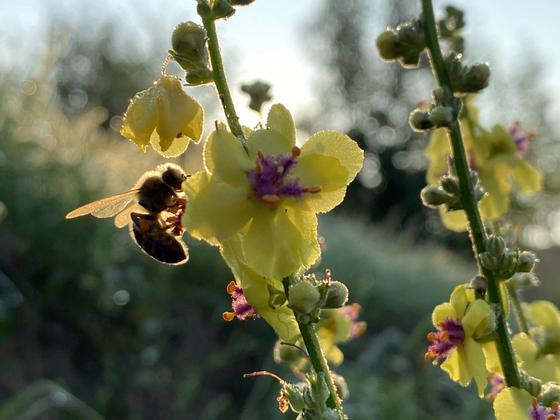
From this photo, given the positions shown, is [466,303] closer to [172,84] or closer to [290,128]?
[290,128]

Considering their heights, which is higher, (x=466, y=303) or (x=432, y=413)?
(x=466, y=303)

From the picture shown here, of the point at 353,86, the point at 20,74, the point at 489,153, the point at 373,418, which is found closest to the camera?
the point at 489,153

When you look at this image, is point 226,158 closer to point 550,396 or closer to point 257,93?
point 257,93

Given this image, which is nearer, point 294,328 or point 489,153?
point 294,328

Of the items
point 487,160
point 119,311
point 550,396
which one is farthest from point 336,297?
point 119,311

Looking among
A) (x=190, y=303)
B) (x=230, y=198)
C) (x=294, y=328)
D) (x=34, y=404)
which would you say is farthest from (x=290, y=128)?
(x=190, y=303)

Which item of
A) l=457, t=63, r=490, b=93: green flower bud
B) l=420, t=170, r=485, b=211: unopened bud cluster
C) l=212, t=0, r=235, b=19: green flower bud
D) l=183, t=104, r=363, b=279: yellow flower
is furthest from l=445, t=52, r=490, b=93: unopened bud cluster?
l=212, t=0, r=235, b=19: green flower bud

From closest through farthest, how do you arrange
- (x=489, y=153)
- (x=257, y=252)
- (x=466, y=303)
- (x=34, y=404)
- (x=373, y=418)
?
(x=257, y=252), (x=466, y=303), (x=489, y=153), (x=34, y=404), (x=373, y=418)
